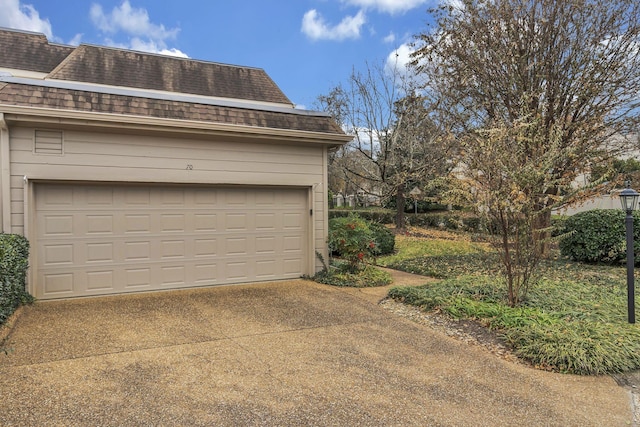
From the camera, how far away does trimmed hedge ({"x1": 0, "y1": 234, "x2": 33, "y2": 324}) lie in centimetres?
447

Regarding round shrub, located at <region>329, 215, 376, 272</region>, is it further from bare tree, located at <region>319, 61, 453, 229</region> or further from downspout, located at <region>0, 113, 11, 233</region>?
bare tree, located at <region>319, 61, 453, 229</region>

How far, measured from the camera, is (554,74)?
9.55m

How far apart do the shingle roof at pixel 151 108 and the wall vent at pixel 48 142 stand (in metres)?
0.43

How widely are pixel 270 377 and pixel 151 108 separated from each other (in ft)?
16.5

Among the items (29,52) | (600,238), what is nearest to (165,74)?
(29,52)

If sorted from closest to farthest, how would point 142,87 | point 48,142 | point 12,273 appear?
point 12,273
point 48,142
point 142,87

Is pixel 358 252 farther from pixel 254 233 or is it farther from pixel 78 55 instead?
pixel 78 55

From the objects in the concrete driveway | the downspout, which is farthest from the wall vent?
the concrete driveway

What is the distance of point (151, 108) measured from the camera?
22.1 ft

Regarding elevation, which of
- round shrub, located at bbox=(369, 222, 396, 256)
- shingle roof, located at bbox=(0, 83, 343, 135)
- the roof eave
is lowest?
round shrub, located at bbox=(369, 222, 396, 256)

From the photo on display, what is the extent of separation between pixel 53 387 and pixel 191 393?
112 cm

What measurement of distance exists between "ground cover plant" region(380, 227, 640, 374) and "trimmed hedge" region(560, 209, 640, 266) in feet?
1.37

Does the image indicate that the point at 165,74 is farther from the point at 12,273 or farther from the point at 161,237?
the point at 12,273

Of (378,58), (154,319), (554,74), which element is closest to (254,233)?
(154,319)
